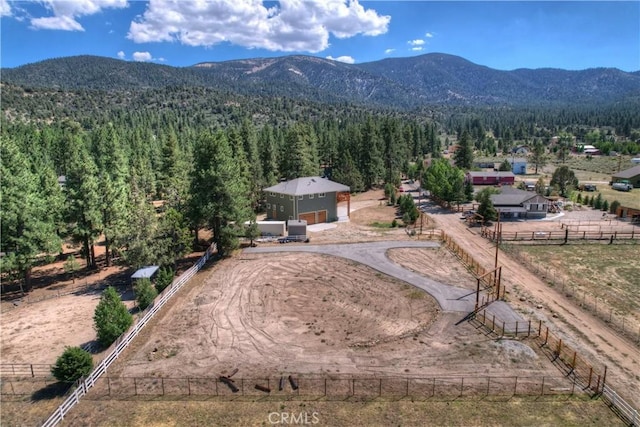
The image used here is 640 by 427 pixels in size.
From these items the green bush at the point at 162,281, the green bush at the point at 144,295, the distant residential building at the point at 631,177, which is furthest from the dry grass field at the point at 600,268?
the distant residential building at the point at 631,177

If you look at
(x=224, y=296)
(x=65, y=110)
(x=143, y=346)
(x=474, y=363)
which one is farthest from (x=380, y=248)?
(x=65, y=110)

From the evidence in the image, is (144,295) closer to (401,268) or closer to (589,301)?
(401,268)

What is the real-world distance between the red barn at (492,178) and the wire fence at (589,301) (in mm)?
42040

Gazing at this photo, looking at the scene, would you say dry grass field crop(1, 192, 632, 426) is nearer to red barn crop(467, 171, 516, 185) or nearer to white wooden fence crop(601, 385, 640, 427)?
white wooden fence crop(601, 385, 640, 427)

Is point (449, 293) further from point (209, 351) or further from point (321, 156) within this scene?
point (321, 156)

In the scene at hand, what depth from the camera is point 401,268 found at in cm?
3462

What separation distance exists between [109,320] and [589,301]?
3126 centimetres

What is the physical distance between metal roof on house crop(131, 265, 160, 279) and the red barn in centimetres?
6237

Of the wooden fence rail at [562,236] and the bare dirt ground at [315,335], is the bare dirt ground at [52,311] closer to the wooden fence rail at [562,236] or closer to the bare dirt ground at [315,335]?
the bare dirt ground at [315,335]

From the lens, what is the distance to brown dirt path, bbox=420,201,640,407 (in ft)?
65.1

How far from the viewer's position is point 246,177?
178ft

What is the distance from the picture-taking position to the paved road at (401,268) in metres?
27.0

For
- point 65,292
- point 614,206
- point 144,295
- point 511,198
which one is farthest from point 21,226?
point 614,206

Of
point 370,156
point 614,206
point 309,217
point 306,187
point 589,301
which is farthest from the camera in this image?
point 370,156
